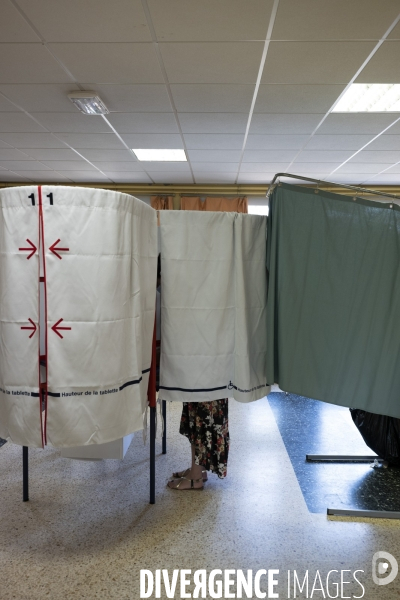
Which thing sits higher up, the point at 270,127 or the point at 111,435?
the point at 270,127

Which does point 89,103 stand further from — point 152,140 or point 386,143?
point 386,143

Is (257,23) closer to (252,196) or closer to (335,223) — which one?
(335,223)

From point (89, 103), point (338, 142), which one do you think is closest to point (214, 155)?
point (338, 142)

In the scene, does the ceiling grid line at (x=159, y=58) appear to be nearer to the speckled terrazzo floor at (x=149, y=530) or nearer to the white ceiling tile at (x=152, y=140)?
the white ceiling tile at (x=152, y=140)

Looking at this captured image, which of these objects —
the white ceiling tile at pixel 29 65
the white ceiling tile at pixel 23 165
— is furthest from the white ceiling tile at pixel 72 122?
the white ceiling tile at pixel 23 165

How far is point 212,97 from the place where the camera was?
9.46ft

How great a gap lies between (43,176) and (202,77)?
3.52m

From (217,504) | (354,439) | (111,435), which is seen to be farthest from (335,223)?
(354,439)

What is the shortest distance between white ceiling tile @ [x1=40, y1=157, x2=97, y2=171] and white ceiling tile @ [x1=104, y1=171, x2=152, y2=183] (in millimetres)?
314

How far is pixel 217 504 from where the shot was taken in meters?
1.96

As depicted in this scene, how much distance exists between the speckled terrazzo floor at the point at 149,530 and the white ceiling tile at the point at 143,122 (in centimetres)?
262

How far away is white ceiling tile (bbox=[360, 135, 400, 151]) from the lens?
142 inches

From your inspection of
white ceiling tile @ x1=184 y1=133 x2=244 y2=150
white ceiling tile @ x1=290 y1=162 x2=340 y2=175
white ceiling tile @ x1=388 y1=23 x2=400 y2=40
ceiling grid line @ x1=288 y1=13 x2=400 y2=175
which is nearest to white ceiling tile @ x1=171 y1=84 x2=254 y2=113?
white ceiling tile @ x1=184 y1=133 x2=244 y2=150

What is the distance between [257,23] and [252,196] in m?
3.76
